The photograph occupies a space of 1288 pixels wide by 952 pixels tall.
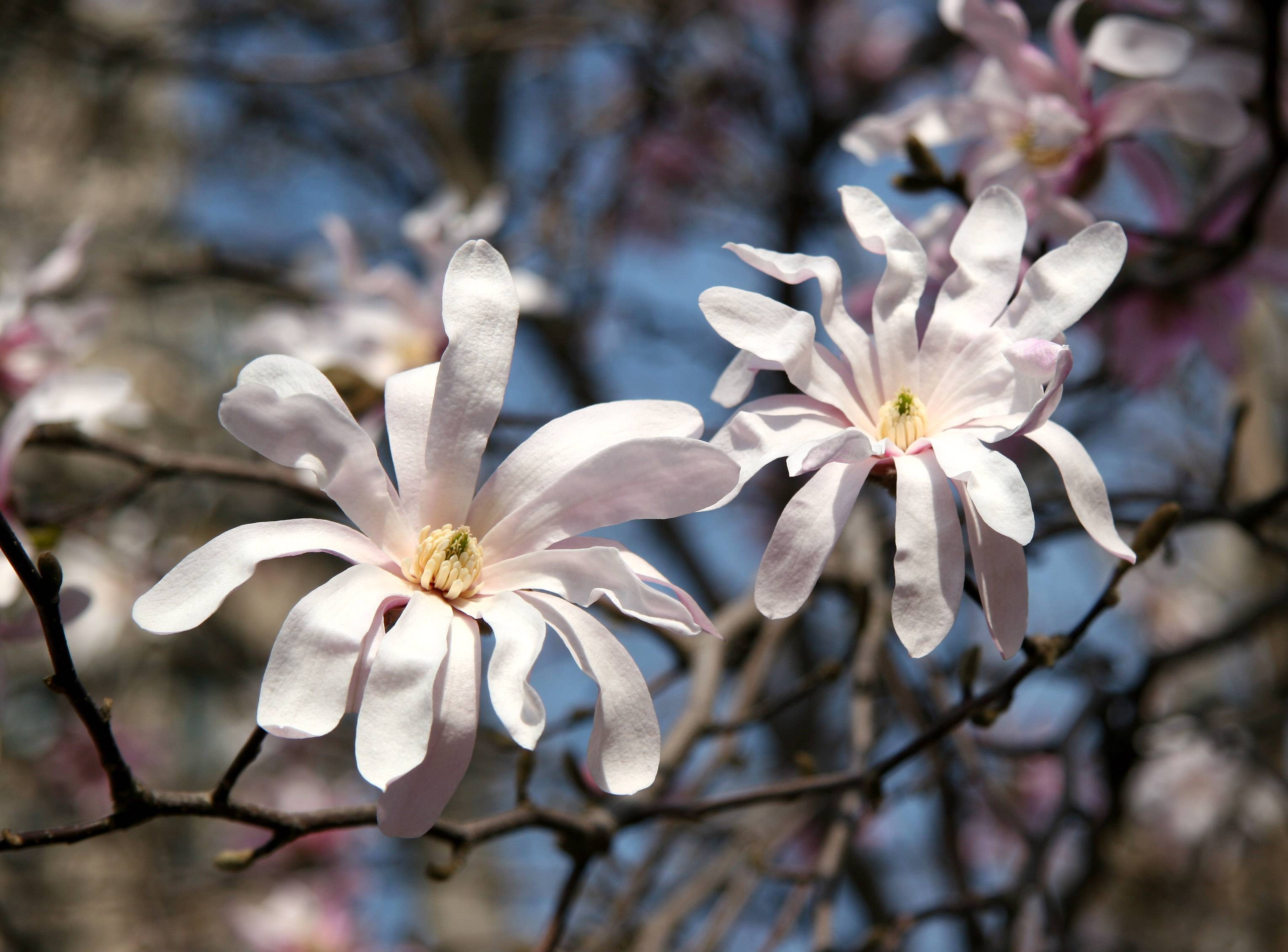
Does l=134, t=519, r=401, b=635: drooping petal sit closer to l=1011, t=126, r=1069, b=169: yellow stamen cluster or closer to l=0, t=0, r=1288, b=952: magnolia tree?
l=0, t=0, r=1288, b=952: magnolia tree

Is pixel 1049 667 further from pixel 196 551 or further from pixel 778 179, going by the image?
pixel 778 179

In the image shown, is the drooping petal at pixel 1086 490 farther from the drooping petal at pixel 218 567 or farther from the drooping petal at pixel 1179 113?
the drooping petal at pixel 1179 113

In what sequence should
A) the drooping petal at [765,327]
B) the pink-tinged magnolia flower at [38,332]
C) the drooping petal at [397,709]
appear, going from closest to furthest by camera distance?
the drooping petal at [397,709] → the drooping petal at [765,327] → the pink-tinged magnolia flower at [38,332]

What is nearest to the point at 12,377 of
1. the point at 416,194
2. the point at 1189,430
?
the point at 416,194

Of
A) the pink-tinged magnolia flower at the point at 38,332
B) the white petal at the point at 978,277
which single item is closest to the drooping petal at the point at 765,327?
the white petal at the point at 978,277

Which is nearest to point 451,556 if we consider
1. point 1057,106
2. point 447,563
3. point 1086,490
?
point 447,563

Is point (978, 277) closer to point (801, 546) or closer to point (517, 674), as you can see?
point (801, 546)

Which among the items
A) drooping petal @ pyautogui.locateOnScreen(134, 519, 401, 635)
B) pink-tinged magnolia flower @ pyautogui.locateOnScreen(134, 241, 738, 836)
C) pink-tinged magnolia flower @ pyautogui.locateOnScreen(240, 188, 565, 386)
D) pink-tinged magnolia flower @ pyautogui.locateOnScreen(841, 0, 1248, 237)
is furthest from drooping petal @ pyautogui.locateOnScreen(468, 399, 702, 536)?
pink-tinged magnolia flower @ pyautogui.locateOnScreen(240, 188, 565, 386)
